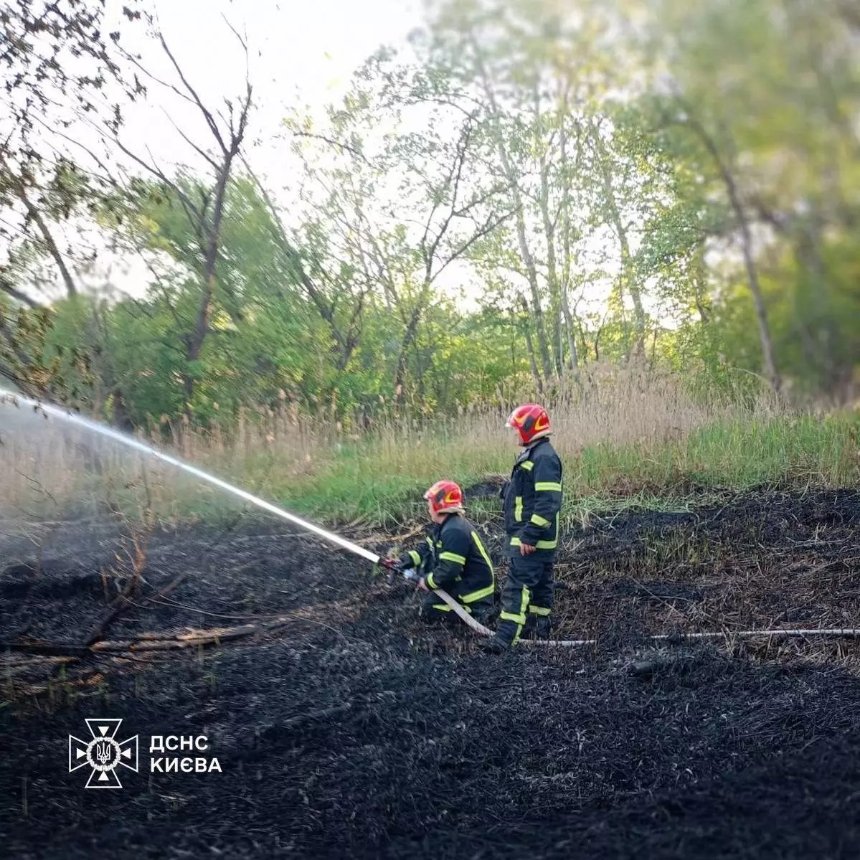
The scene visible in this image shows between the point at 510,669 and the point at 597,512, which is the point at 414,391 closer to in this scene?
the point at 597,512

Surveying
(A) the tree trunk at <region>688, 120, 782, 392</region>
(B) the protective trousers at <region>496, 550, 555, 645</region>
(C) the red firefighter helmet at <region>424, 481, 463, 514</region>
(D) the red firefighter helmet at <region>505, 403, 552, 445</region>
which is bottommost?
(B) the protective trousers at <region>496, 550, 555, 645</region>

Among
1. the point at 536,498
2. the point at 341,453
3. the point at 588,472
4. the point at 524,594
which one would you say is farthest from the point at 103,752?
the point at 341,453

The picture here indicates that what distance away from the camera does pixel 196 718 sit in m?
→ 3.41

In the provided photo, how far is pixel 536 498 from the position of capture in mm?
4895

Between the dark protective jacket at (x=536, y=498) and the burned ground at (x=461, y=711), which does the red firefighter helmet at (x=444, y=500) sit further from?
the burned ground at (x=461, y=711)

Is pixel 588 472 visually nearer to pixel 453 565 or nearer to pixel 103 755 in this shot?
pixel 453 565

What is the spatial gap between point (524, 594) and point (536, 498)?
0.57 m

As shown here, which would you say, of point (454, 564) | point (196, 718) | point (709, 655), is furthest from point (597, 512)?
point (196, 718)

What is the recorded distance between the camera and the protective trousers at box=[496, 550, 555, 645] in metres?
Answer: 4.75

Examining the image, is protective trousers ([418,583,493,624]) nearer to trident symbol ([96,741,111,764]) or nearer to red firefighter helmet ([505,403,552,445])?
red firefighter helmet ([505,403,552,445])

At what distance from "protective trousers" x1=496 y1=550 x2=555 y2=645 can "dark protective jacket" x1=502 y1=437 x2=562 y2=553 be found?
0.10 m

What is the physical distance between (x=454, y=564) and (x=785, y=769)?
255cm

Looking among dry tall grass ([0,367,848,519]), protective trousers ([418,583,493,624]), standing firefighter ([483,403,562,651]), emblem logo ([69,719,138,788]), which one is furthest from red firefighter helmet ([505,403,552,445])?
emblem logo ([69,719,138,788])

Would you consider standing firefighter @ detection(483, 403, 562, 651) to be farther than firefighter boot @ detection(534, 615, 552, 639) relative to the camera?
No
